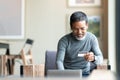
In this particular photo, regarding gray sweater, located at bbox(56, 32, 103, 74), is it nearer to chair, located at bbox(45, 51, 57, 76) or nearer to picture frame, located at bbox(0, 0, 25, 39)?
chair, located at bbox(45, 51, 57, 76)

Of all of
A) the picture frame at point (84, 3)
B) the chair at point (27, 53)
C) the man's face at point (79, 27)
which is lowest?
the chair at point (27, 53)

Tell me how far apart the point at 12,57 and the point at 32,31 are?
0.75m

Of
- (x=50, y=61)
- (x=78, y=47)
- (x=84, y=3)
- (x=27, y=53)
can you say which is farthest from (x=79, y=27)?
(x=84, y=3)

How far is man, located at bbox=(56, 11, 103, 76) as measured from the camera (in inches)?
73.7

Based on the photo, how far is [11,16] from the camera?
15.6 ft

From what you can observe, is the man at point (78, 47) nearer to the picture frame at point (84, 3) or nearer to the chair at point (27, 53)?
the chair at point (27, 53)

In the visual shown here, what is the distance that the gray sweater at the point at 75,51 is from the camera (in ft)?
6.23

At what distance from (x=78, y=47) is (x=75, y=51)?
3cm

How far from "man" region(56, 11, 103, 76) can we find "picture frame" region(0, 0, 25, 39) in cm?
283

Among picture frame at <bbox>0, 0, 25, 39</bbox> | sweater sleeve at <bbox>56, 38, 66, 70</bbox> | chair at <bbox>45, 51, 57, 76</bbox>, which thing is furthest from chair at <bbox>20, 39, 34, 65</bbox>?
sweater sleeve at <bbox>56, 38, 66, 70</bbox>

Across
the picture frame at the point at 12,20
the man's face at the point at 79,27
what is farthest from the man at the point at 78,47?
the picture frame at the point at 12,20

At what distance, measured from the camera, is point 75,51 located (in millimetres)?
1930

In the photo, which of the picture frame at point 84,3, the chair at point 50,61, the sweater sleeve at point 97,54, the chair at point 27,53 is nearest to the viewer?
the sweater sleeve at point 97,54

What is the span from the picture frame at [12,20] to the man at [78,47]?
283 centimetres
